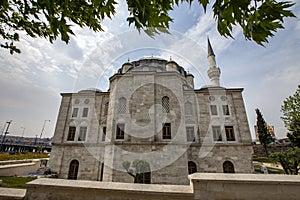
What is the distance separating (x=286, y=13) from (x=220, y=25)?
638 mm

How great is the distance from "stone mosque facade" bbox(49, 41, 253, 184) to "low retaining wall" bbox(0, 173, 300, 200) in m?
8.15

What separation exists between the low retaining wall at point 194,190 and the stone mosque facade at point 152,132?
8.15 meters

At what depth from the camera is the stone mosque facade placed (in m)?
11.6

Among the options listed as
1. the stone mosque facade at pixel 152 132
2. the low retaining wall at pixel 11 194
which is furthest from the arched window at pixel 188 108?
the low retaining wall at pixel 11 194

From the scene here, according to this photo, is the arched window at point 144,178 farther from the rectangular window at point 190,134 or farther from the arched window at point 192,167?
the rectangular window at point 190,134

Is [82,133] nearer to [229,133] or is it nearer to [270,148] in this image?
[229,133]

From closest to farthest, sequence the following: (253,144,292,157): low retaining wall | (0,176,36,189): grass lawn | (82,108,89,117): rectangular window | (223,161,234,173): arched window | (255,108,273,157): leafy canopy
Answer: (0,176,36,189): grass lawn, (223,161,234,173): arched window, (82,108,89,117): rectangular window, (255,108,273,157): leafy canopy, (253,144,292,157): low retaining wall

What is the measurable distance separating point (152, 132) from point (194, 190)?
9.47 metres

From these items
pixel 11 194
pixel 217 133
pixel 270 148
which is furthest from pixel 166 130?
pixel 270 148

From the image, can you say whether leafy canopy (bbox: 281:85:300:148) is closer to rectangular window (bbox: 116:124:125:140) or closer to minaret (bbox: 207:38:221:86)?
minaret (bbox: 207:38:221:86)

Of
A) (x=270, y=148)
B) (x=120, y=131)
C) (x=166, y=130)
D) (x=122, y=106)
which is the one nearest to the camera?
(x=166, y=130)

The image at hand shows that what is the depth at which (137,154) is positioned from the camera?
11.7m

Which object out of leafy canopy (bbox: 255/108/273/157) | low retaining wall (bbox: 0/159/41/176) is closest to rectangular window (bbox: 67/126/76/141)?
low retaining wall (bbox: 0/159/41/176)

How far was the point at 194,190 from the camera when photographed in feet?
9.77
